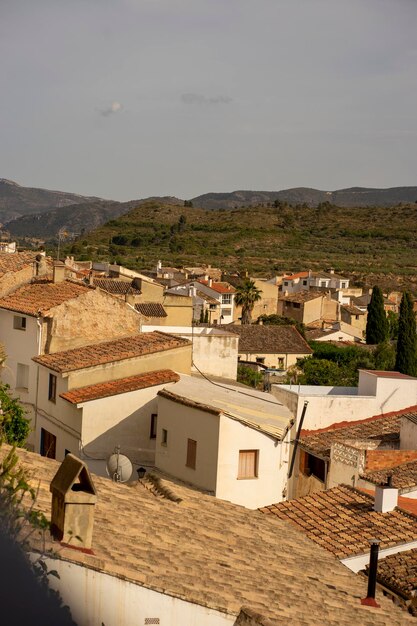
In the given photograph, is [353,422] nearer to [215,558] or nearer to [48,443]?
[48,443]

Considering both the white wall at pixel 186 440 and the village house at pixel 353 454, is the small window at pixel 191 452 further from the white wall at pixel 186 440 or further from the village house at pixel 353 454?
the village house at pixel 353 454

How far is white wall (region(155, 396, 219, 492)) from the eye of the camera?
16078 mm

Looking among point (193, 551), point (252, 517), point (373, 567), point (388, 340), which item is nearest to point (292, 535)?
point (252, 517)

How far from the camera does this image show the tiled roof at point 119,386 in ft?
58.0

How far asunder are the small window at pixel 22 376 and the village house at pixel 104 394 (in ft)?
2.76

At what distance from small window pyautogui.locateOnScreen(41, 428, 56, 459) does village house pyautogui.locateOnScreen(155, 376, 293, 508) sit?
2.86 m

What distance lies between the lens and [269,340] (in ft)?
163

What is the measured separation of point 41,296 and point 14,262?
3.76m

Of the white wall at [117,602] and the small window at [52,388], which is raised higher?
the white wall at [117,602]

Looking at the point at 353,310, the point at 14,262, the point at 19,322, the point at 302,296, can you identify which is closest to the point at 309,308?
the point at 302,296

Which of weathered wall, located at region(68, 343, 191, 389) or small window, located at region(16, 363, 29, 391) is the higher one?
weathered wall, located at region(68, 343, 191, 389)

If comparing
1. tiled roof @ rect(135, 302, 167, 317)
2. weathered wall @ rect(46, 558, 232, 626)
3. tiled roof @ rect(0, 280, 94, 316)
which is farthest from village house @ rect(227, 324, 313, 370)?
weathered wall @ rect(46, 558, 232, 626)

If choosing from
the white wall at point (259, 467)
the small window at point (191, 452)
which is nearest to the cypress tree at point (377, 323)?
the white wall at point (259, 467)

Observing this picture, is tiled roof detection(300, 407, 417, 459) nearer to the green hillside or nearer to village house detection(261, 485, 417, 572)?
village house detection(261, 485, 417, 572)
